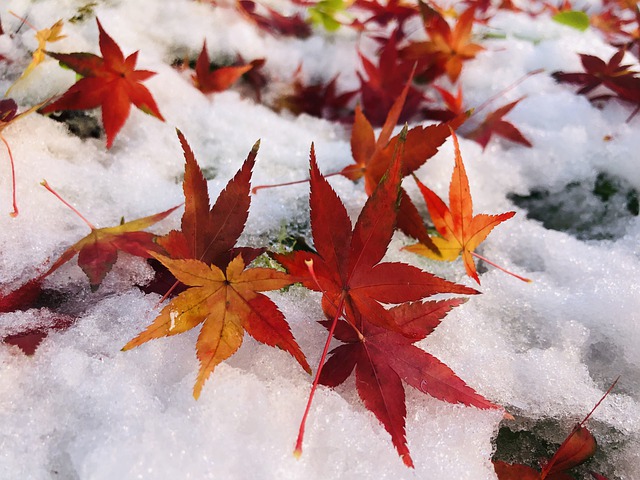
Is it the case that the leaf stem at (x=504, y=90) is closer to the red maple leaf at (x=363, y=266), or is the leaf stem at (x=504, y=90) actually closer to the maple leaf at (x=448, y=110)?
the maple leaf at (x=448, y=110)

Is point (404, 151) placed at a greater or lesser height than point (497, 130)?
greater

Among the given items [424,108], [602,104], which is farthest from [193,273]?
[602,104]

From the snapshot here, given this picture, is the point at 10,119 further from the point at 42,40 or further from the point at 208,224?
the point at 208,224

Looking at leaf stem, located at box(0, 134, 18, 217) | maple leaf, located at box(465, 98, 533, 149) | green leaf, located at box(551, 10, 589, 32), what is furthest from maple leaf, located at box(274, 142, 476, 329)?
green leaf, located at box(551, 10, 589, 32)

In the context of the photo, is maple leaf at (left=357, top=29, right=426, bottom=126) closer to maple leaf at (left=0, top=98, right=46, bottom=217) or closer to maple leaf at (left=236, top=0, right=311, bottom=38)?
maple leaf at (left=236, top=0, right=311, bottom=38)

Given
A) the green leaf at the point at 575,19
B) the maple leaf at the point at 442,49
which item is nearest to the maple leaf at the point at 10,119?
the maple leaf at the point at 442,49

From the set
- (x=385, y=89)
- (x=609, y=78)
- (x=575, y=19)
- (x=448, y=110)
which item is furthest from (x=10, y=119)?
(x=575, y=19)
